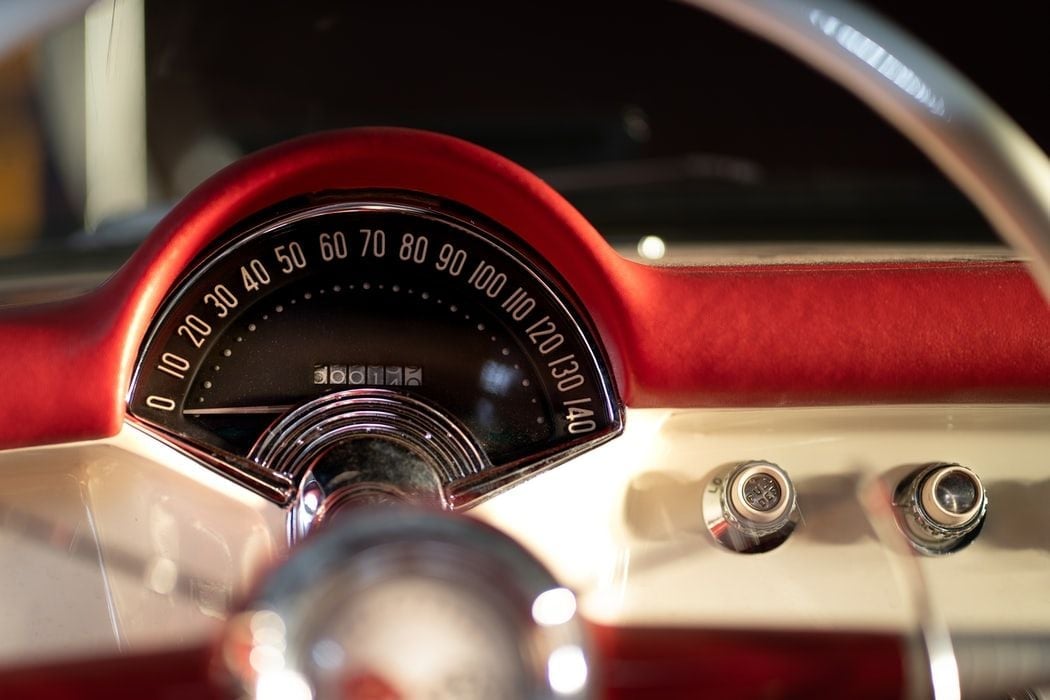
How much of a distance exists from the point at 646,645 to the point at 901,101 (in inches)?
14.1

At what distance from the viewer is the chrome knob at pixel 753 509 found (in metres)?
0.88

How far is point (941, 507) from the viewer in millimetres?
887

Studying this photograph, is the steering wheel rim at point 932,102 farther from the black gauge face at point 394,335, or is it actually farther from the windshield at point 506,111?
the windshield at point 506,111

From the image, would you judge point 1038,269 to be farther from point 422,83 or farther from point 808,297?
point 422,83

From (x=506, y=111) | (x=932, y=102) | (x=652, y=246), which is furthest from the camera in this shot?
(x=506, y=111)

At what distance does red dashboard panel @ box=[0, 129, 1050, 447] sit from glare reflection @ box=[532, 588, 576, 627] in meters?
0.28

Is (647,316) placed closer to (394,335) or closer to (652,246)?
(394,335)

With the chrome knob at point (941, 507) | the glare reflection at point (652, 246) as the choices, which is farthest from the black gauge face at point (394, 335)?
the glare reflection at point (652, 246)

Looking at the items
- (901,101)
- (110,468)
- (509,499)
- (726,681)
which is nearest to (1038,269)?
(901,101)

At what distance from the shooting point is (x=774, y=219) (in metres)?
1.49

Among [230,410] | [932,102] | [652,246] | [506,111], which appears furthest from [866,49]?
[506,111]

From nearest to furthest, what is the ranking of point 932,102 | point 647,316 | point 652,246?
point 932,102
point 647,316
point 652,246

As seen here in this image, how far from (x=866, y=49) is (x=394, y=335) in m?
0.43

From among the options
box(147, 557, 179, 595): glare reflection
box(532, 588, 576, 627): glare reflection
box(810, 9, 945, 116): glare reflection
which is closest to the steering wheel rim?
box(810, 9, 945, 116): glare reflection
